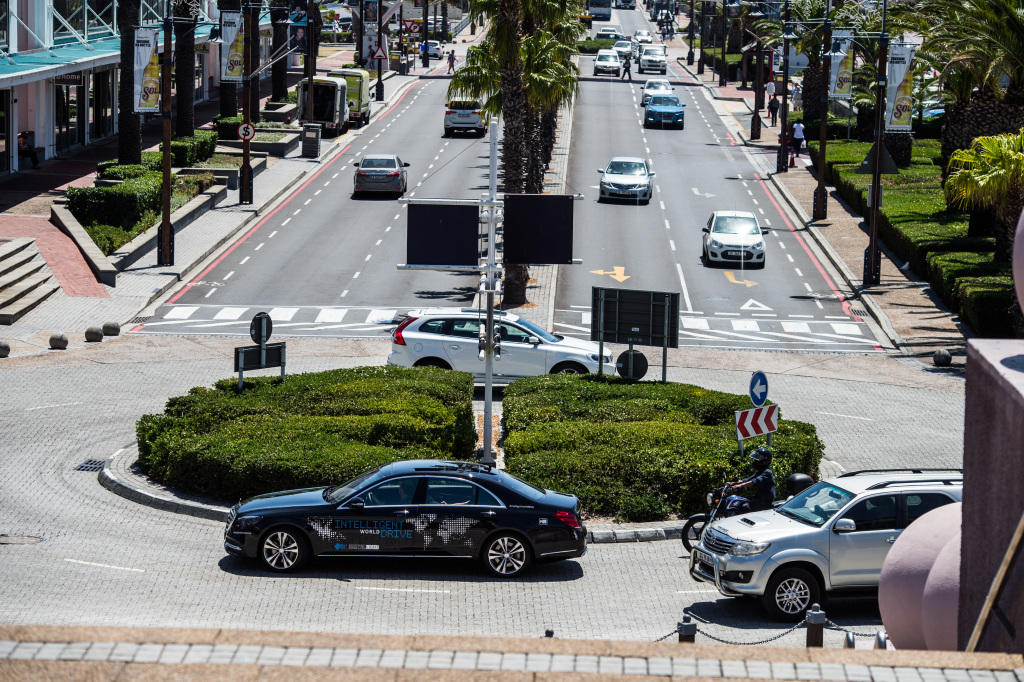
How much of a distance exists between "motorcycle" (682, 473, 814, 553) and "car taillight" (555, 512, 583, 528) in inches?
59.5

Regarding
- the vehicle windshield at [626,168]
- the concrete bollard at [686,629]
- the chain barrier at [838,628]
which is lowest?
the chain barrier at [838,628]

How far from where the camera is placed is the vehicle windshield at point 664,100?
75625 millimetres

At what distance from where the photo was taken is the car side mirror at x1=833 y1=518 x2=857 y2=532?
53.3 feet

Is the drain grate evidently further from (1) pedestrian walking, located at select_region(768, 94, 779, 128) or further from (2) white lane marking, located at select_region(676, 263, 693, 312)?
(1) pedestrian walking, located at select_region(768, 94, 779, 128)

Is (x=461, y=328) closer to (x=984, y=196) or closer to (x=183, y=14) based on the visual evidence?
(x=984, y=196)

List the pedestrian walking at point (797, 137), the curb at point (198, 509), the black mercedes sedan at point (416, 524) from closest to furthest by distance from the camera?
the black mercedes sedan at point (416, 524) → the curb at point (198, 509) → the pedestrian walking at point (797, 137)

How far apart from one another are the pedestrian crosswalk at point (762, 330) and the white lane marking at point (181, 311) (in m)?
9.85

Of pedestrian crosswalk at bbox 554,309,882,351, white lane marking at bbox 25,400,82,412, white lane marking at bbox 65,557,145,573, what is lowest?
pedestrian crosswalk at bbox 554,309,882,351

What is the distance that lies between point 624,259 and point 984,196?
1407 cm

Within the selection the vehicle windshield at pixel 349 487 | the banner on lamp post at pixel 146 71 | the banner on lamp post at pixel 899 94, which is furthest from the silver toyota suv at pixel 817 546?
the banner on lamp post at pixel 146 71

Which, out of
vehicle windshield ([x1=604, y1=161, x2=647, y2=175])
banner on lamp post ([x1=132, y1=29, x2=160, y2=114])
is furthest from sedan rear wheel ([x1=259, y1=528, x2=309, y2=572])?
vehicle windshield ([x1=604, y1=161, x2=647, y2=175])

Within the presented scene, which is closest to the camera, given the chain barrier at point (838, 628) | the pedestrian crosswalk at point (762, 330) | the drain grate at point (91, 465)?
the chain barrier at point (838, 628)

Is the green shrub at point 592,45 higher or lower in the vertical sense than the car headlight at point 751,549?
higher

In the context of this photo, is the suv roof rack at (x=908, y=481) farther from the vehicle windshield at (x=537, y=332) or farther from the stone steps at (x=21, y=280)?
the stone steps at (x=21, y=280)
